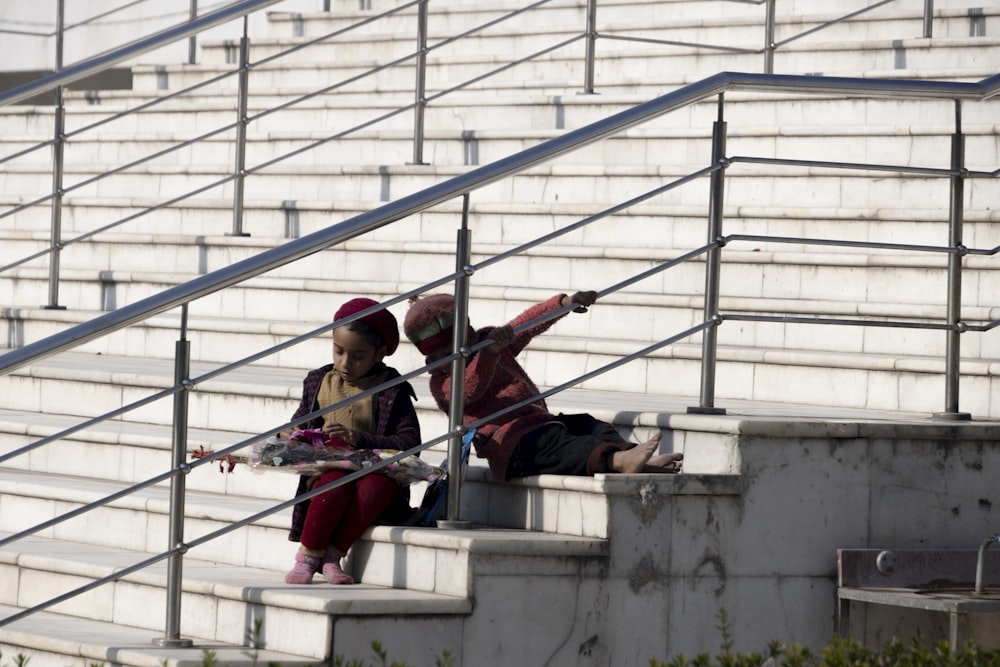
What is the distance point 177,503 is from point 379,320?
1.00 meters

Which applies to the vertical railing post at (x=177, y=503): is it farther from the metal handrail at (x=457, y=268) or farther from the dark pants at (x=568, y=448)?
the dark pants at (x=568, y=448)

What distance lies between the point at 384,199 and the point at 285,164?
88 cm

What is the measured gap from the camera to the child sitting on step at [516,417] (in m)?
5.24

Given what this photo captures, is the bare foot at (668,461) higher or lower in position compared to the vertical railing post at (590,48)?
lower

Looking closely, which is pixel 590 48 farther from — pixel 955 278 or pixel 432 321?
pixel 432 321

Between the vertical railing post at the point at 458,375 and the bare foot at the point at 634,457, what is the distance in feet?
1.50

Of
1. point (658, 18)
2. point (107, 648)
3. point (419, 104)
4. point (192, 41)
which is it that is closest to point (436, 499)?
point (107, 648)

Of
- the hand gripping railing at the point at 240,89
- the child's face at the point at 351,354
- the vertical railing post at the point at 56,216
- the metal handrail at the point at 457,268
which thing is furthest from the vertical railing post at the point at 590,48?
the child's face at the point at 351,354

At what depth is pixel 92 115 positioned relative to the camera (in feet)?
34.4

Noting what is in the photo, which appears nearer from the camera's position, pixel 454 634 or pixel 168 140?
pixel 454 634

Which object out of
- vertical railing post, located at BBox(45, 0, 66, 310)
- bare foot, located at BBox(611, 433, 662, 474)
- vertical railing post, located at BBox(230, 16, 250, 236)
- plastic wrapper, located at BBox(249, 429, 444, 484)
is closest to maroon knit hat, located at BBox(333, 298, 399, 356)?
plastic wrapper, located at BBox(249, 429, 444, 484)

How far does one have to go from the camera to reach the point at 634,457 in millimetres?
5137

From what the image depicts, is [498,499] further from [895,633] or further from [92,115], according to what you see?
[92,115]

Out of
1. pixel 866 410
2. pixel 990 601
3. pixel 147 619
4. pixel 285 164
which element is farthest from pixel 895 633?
pixel 285 164
